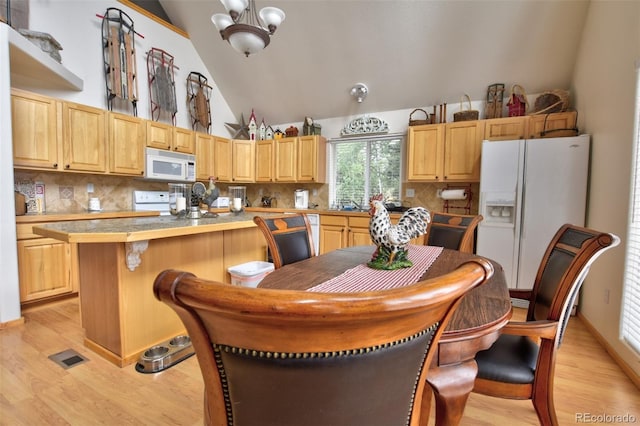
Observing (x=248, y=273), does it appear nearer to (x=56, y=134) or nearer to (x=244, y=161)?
(x=56, y=134)

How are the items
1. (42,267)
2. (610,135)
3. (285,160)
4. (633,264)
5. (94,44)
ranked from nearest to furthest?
1. (633,264)
2. (610,135)
3. (42,267)
4. (94,44)
5. (285,160)

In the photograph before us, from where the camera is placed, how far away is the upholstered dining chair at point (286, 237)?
1611mm

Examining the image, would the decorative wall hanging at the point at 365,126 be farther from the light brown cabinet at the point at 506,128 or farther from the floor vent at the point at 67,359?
the floor vent at the point at 67,359

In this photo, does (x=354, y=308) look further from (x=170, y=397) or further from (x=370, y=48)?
(x=370, y=48)

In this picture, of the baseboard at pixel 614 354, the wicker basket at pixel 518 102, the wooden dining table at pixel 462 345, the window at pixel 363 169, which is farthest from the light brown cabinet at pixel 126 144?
the baseboard at pixel 614 354

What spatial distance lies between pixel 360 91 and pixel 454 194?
6.39 ft

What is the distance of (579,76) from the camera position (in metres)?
3.04

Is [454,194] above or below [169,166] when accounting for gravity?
below

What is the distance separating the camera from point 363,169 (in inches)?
183

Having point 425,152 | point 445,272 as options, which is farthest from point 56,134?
point 425,152

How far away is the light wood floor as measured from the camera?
1.46m

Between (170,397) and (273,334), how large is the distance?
1678 millimetres

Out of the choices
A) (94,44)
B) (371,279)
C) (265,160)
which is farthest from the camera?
(265,160)

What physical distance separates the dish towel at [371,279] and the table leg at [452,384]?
304mm
